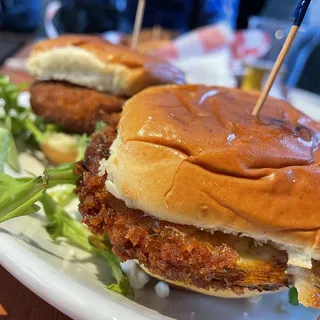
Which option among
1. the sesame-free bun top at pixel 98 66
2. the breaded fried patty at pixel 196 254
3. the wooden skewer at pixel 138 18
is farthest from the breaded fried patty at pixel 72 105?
the breaded fried patty at pixel 196 254

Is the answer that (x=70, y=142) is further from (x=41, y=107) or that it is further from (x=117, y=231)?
(x=117, y=231)

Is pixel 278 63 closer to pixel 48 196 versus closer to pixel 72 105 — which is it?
pixel 48 196

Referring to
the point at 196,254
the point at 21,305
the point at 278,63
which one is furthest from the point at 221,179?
the point at 21,305

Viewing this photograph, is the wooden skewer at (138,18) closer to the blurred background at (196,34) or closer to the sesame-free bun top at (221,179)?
the blurred background at (196,34)

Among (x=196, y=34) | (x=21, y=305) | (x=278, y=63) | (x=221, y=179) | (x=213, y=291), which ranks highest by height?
(x=278, y=63)

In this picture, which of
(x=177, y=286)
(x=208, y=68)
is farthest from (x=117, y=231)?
(x=208, y=68)

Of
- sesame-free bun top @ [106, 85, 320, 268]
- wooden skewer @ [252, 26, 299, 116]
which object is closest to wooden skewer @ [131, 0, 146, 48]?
wooden skewer @ [252, 26, 299, 116]
